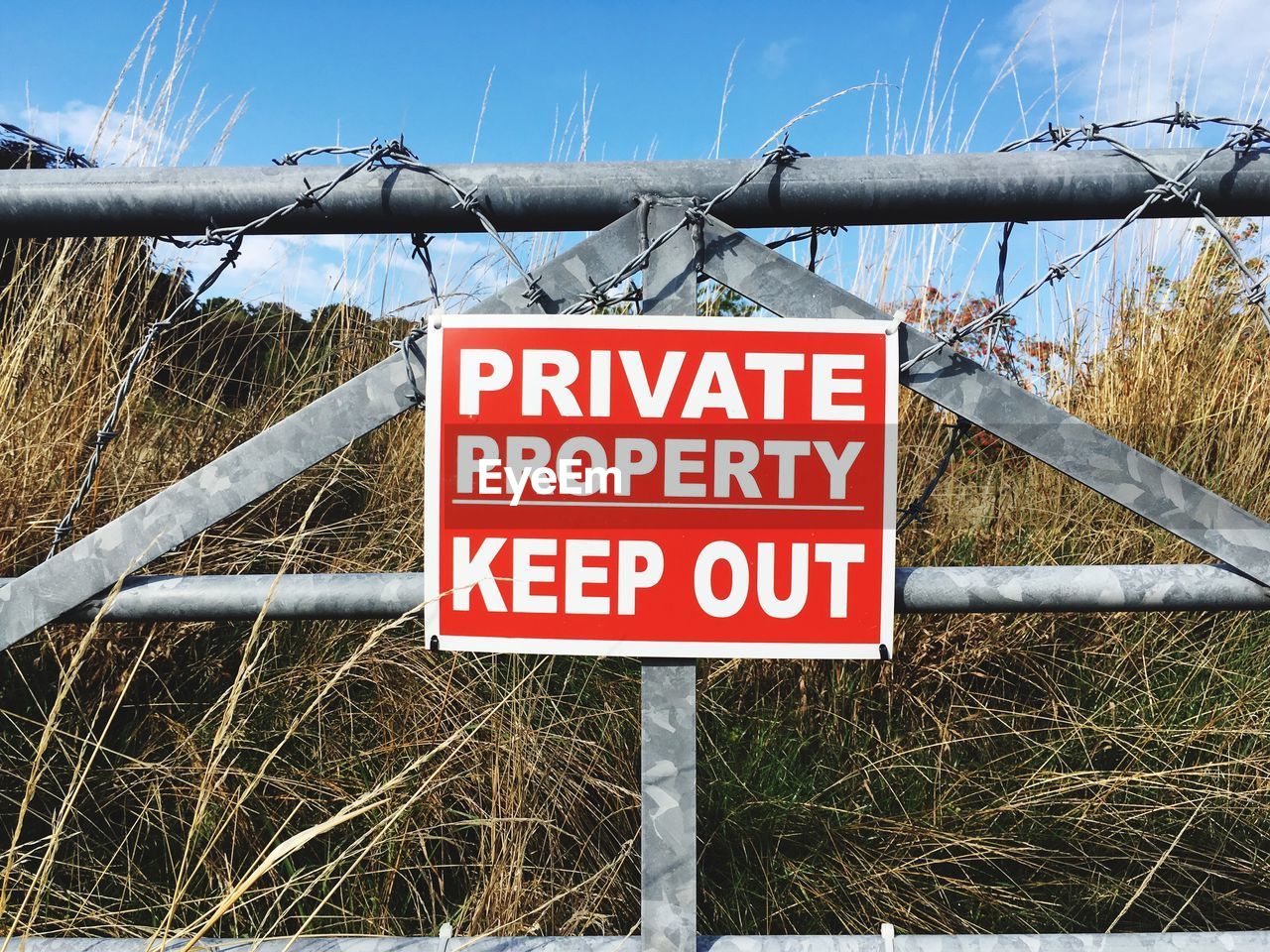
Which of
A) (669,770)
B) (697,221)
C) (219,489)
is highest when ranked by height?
(697,221)

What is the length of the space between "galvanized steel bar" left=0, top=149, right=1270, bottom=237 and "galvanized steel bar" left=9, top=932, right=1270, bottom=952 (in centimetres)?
100

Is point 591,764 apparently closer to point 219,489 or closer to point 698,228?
point 219,489

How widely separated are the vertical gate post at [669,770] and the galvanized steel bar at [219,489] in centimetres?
7

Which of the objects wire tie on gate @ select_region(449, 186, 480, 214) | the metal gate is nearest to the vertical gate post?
the metal gate

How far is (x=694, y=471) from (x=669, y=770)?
43cm

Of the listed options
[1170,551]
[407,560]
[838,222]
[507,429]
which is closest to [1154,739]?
[1170,551]

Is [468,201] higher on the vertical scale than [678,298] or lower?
higher

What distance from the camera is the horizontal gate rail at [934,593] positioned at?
1.03m

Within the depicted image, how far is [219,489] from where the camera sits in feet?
3.60

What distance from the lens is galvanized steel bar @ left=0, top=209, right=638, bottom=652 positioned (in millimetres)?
1089

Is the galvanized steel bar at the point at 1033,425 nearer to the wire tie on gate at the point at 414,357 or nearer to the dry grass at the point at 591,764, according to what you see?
the wire tie on gate at the point at 414,357

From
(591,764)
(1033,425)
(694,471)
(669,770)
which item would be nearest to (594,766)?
(591,764)

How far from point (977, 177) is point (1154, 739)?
4.32 ft

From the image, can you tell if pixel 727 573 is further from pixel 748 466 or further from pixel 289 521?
pixel 289 521
